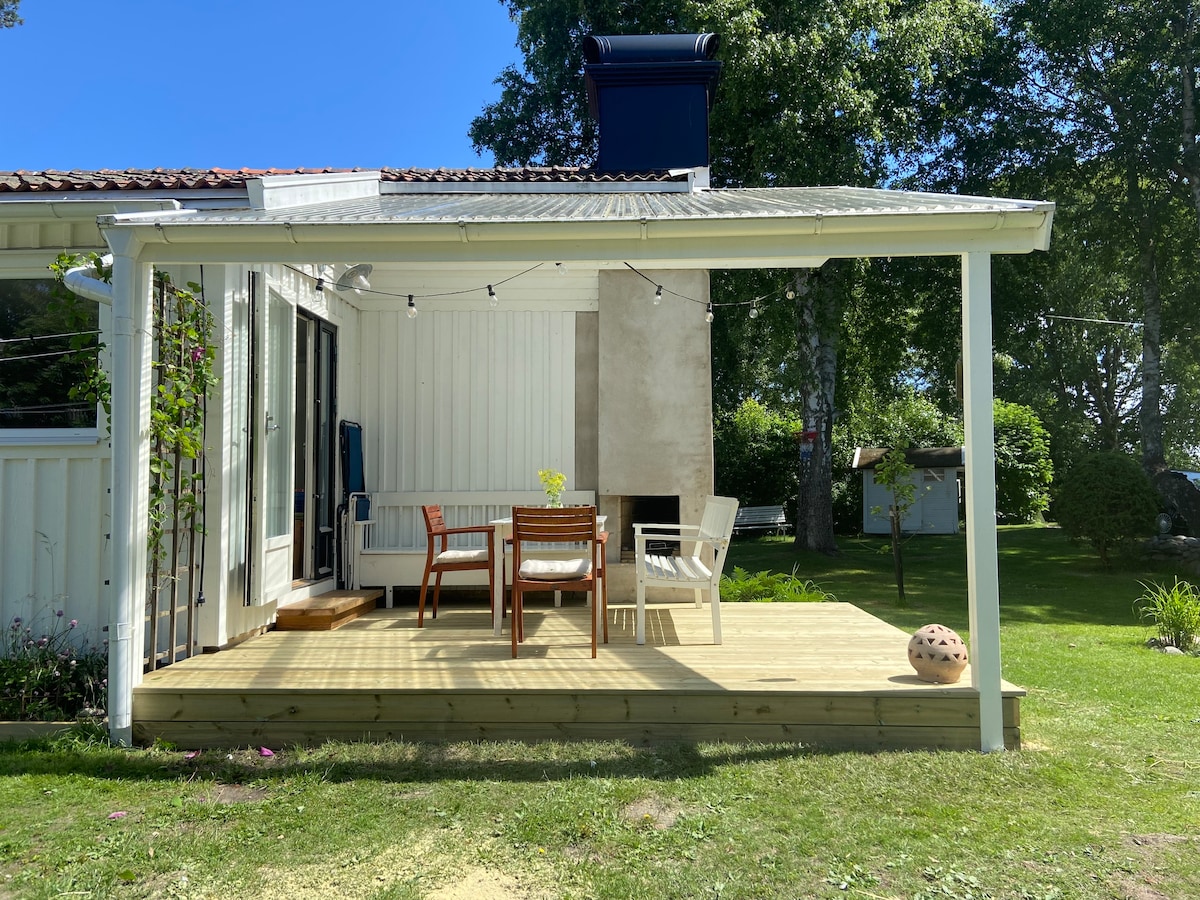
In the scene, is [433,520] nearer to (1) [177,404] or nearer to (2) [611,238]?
(1) [177,404]

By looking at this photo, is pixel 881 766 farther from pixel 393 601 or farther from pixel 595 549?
pixel 393 601

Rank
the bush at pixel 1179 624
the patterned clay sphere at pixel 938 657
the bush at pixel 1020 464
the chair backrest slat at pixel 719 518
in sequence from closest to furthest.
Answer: the patterned clay sphere at pixel 938 657 < the chair backrest slat at pixel 719 518 < the bush at pixel 1179 624 < the bush at pixel 1020 464

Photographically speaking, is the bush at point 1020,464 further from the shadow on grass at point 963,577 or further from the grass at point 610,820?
the grass at point 610,820

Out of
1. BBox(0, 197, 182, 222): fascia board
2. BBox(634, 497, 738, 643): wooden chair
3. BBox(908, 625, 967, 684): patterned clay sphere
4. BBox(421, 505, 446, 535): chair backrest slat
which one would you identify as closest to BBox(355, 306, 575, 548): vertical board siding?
BBox(421, 505, 446, 535): chair backrest slat

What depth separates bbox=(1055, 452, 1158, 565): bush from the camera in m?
11.8

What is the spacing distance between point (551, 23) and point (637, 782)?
1568cm

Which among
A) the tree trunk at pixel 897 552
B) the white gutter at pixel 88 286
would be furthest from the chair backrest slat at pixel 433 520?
the tree trunk at pixel 897 552

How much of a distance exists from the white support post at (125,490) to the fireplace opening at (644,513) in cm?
419

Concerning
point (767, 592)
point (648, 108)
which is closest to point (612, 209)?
point (767, 592)

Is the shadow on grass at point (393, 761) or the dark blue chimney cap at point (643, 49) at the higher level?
the dark blue chimney cap at point (643, 49)

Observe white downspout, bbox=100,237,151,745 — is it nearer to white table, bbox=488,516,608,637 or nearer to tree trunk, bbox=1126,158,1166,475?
white table, bbox=488,516,608,637

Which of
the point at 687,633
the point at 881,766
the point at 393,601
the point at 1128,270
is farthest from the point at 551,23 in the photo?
the point at 881,766

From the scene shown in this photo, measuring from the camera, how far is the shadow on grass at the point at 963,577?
9.56 m

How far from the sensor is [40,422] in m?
4.96
